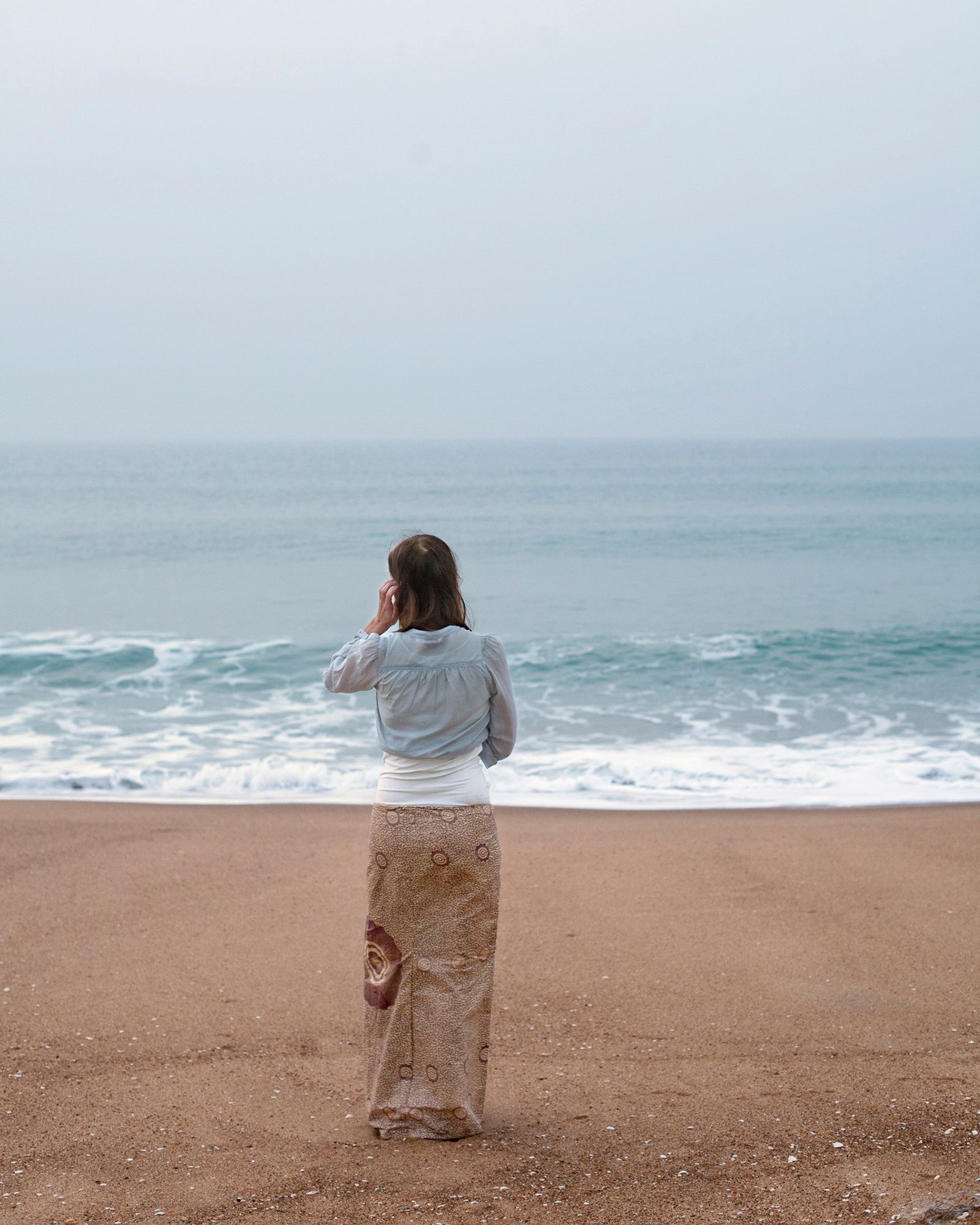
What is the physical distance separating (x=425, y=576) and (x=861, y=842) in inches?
185

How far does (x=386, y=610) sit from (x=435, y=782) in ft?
1.75

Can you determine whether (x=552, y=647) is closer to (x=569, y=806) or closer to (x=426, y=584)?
(x=569, y=806)

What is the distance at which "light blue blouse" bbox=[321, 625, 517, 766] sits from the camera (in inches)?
121

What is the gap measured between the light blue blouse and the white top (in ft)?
0.10

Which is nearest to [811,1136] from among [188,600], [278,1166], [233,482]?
[278,1166]

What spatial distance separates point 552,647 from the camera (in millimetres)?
16562

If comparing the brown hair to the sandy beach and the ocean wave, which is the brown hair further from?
the ocean wave

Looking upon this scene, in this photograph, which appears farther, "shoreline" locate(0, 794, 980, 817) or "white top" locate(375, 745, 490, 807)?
"shoreline" locate(0, 794, 980, 817)

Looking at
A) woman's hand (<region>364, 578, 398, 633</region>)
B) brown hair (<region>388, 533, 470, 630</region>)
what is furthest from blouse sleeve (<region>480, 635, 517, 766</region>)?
woman's hand (<region>364, 578, 398, 633</region>)

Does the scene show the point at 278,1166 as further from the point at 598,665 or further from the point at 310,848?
the point at 598,665

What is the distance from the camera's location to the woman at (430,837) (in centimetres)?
309

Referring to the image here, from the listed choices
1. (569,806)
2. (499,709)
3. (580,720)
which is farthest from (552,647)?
(499,709)

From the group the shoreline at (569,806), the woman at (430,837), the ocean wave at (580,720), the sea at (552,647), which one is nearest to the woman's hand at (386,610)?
the woman at (430,837)

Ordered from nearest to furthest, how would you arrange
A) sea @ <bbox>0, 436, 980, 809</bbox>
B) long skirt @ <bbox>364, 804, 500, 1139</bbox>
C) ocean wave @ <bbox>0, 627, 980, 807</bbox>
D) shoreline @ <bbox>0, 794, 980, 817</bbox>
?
long skirt @ <bbox>364, 804, 500, 1139</bbox> → shoreline @ <bbox>0, 794, 980, 817</bbox> → ocean wave @ <bbox>0, 627, 980, 807</bbox> → sea @ <bbox>0, 436, 980, 809</bbox>
